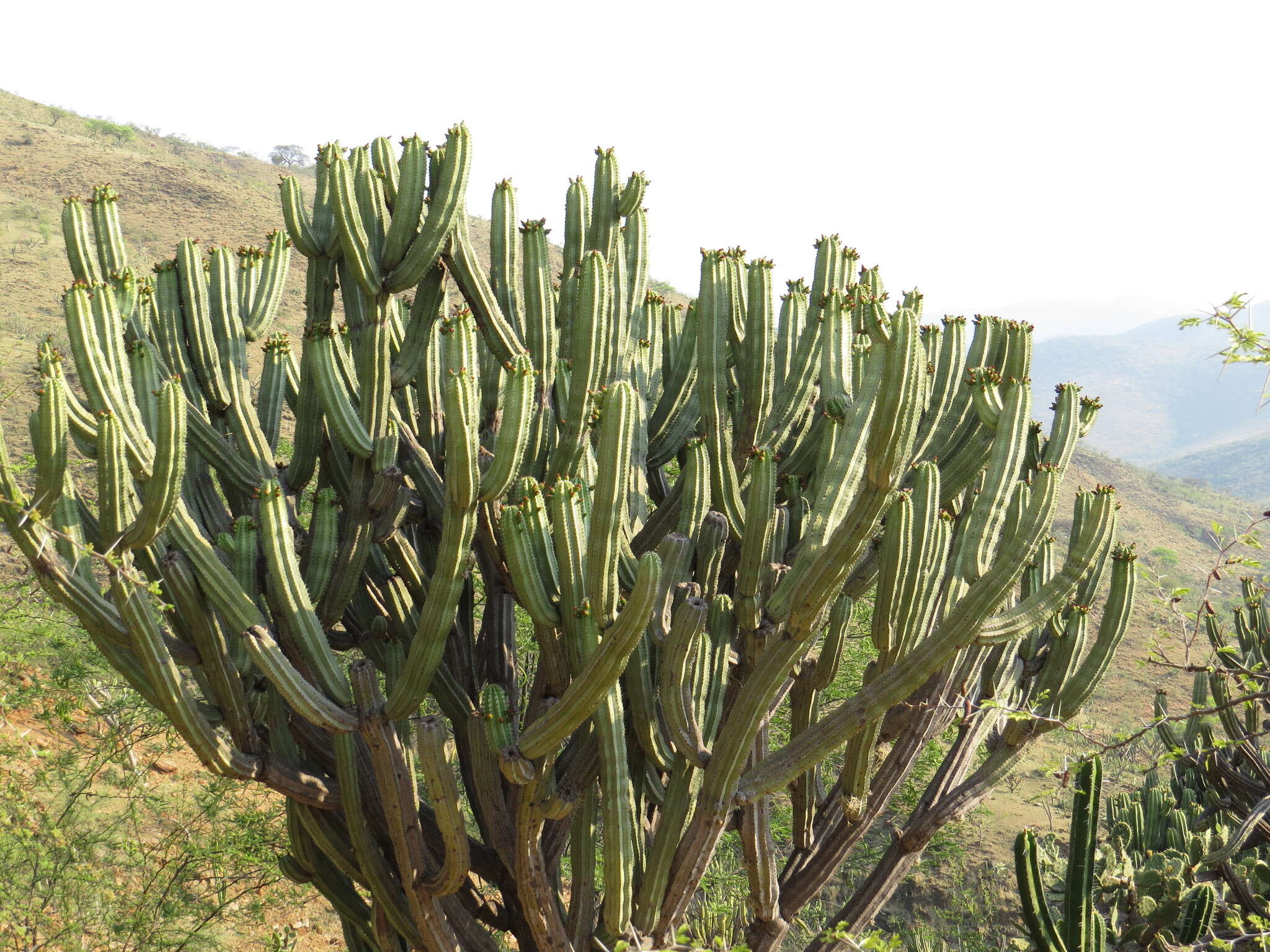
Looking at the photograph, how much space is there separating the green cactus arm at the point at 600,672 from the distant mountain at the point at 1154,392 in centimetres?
12117

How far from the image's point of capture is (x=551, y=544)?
379cm

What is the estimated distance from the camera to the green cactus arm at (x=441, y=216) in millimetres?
→ 4449

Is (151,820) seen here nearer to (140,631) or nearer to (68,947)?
(68,947)

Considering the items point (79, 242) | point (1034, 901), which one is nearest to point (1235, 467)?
point (1034, 901)

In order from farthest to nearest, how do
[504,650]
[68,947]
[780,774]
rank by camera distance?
[68,947] → [504,650] → [780,774]

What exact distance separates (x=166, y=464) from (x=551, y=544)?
143 cm

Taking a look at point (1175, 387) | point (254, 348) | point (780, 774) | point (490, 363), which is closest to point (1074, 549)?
point (780, 774)

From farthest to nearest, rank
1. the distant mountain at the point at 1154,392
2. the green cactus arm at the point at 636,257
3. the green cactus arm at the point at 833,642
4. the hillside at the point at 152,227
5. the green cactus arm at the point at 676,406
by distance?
the distant mountain at the point at 1154,392 < the hillside at the point at 152,227 < the green cactus arm at the point at 676,406 < the green cactus arm at the point at 636,257 < the green cactus arm at the point at 833,642

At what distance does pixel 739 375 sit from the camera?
504 cm

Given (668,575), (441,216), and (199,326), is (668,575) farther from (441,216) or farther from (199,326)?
(199,326)

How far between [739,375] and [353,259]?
2.01m

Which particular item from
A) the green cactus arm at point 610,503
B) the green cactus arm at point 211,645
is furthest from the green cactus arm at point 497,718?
the green cactus arm at point 211,645

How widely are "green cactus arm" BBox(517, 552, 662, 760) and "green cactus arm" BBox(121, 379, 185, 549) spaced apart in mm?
1632

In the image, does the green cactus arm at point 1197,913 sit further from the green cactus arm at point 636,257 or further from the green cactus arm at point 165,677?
the green cactus arm at point 165,677
